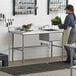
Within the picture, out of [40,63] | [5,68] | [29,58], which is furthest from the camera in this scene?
[29,58]

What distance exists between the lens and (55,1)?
27.6 ft

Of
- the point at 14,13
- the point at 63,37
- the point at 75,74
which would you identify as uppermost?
the point at 14,13

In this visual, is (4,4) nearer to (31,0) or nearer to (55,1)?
(31,0)

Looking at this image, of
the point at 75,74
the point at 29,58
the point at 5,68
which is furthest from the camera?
the point at 29,58

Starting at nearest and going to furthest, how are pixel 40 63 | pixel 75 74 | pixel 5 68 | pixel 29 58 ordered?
pixel 75 74 < pixel 5 68 < pixel 40 63 < pixel 29 58

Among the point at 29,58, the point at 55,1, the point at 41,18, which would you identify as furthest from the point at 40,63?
the point at 55,1

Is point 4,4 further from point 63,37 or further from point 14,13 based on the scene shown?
point 63,37

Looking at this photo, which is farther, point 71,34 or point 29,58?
point 29,58

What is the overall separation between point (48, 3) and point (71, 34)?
128 cm

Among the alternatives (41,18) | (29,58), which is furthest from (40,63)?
(41,18)

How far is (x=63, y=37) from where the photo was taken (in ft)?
25.3

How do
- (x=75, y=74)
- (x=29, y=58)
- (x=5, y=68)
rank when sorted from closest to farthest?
(x=75, y=74), (x=5, y=68), (x=29, y=58)

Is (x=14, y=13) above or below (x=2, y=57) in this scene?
above

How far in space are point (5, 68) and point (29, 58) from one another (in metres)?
1.22
